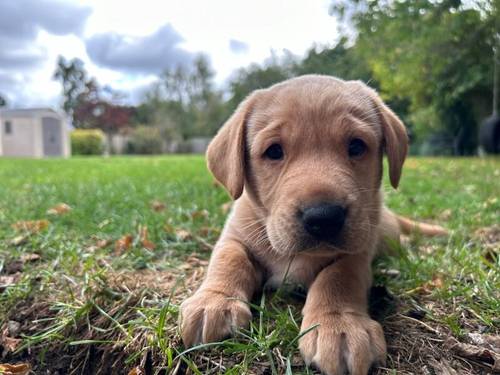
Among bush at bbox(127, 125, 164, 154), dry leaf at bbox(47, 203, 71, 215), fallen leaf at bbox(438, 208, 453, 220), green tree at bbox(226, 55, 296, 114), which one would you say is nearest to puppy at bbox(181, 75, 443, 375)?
fallen leaf at bbox(438, 208, 453, 220)

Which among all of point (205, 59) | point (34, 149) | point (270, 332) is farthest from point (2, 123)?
point (270, 332)

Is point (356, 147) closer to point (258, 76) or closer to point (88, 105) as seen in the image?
point (258, 76)

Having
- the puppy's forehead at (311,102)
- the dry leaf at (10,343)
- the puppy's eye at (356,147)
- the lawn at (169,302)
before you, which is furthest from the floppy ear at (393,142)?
the dry leaf at (10,343)

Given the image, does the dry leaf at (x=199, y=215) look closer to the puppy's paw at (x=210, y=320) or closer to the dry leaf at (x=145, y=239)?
the dry leaf at (x=145, y=239)

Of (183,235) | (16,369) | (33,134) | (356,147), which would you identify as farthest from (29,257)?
(33,134)

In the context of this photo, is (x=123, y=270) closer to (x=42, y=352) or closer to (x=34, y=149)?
(x=42, y=352)
